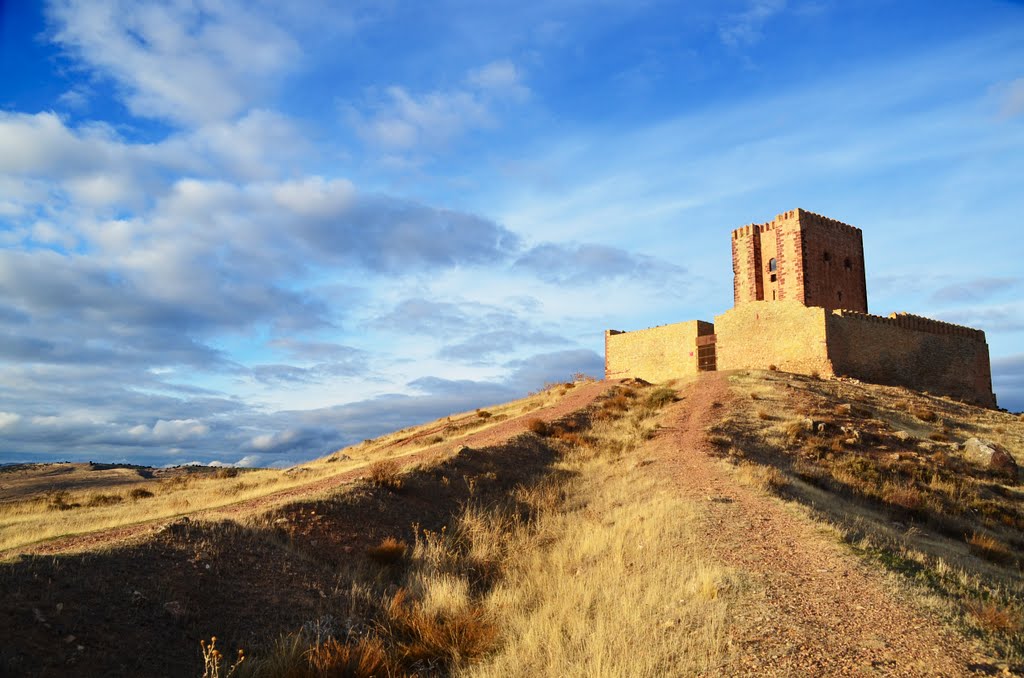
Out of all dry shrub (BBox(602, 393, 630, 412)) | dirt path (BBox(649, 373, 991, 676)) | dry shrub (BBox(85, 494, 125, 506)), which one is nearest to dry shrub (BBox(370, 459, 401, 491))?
dirt path (BBox(649, 373, 991, 676))

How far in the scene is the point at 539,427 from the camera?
22.7 metres

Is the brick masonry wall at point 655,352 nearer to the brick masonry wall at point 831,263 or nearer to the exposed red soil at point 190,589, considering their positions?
the brick masonry wall at point 831,263

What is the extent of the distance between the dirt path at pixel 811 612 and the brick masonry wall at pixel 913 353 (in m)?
21.1

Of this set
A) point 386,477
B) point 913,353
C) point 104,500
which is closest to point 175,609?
point 386,477

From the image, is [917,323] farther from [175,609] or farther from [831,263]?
[175,609]

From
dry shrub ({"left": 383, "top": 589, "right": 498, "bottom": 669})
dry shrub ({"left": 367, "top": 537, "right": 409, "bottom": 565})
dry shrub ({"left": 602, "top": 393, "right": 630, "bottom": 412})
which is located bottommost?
dry shrub ({"left": 383, "top": 589, "right": 498, "bottom": 669})

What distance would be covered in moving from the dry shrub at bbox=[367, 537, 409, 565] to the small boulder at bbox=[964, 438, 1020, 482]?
19.2 meters

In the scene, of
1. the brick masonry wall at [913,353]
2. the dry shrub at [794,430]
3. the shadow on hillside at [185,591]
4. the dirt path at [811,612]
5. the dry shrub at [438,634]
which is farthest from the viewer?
the brick masonry wall at [913,353]

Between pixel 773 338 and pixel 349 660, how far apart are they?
29.6 meters

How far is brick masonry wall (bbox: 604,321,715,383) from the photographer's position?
35188mm

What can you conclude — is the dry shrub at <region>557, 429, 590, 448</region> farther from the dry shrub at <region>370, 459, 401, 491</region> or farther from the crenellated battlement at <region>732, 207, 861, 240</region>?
the crenellated battlement at <region>732, 207, 861, 240</region>

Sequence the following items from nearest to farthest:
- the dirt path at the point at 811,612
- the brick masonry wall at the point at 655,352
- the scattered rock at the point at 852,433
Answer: the dirt path at the point at 811,612 → the scattered rock at the point at 852,433 → the brick masonry wall at the point at 655,352

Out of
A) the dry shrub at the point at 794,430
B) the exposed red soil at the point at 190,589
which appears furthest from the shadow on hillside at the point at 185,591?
the dry shrub at the point at 794,430

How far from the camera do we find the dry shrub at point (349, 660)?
700 cm
